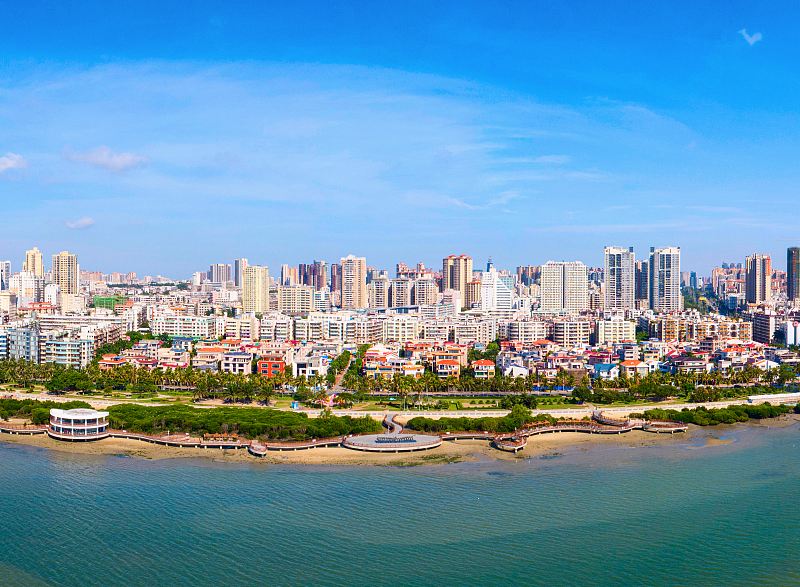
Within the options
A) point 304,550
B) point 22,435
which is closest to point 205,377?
point 22,435

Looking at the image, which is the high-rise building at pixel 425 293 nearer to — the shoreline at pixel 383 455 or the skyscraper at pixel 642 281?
the skyscraper at pixel 642 281

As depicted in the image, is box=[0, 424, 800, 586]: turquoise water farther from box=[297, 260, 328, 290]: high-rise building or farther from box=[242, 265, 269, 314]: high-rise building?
box=[297, 260, 328, 290]: high-rise building

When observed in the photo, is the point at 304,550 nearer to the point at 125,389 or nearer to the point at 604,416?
the point at 604,416

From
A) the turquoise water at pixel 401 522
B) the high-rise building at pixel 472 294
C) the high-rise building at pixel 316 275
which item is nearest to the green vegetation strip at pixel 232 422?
the turquoise water at pixel 401 522

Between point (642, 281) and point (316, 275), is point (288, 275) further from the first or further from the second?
point (642, 281)

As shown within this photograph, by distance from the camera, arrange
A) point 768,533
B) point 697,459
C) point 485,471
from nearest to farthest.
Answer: point 768,533
point 485,471
point 697,459

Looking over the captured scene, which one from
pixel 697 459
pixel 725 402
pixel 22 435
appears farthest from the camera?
pixel 725 402
